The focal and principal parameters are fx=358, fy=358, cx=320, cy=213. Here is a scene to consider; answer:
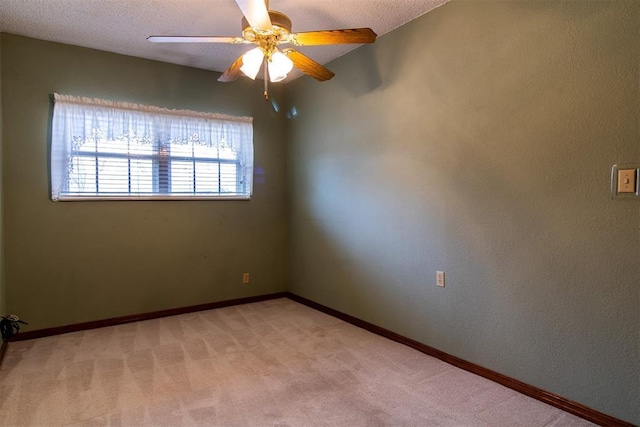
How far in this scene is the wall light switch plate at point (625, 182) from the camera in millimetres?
1677

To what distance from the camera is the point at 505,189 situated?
217cm

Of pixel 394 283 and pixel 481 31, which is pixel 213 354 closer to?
pixel 394 283

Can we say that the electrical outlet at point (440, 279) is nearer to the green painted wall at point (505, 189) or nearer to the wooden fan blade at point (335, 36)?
the green painted wall at point (505, 189)

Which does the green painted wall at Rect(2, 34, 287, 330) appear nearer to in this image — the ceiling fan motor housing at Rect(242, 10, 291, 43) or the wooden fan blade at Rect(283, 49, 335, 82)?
the wooden fan blade at Rect(283, 49, 335, 82)

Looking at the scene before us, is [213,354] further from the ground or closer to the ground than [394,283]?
closer to the ground

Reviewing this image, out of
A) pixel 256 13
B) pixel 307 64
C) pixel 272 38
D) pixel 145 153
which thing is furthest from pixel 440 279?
pixel 145 153

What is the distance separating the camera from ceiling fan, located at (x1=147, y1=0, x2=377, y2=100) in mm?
1803

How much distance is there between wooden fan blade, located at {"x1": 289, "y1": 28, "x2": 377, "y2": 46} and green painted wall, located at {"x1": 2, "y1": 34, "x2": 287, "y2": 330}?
205 cm

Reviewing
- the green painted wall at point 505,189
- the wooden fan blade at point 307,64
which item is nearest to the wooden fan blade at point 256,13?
the wooden fan blade at point 307,64

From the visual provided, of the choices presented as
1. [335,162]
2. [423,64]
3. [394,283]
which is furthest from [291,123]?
[394,283]

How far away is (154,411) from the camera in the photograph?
6.34 ft

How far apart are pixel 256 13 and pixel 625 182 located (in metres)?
1.95

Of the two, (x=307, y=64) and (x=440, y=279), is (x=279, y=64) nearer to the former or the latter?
(x=307, y=64)

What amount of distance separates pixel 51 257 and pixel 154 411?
1.97 metres
